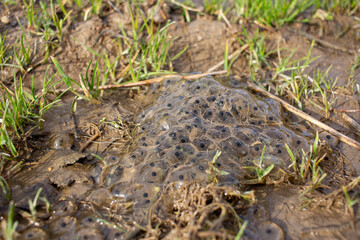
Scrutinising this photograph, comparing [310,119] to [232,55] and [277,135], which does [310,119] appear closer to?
[277,135]

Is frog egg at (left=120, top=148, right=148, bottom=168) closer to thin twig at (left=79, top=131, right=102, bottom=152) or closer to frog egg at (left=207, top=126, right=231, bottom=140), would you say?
→ thin twig at (left=79, top=131, right=102, bottom=152)

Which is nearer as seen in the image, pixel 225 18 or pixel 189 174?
pixel 189 174

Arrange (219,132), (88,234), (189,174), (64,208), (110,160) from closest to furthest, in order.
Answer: (88,234)
(64,208)
(189,174)
(110,160)
(219,132)

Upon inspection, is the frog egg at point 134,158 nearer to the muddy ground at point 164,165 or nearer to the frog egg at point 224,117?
the muddy ground at point 164,165

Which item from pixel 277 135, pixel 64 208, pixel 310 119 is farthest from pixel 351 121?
pixel 64 208

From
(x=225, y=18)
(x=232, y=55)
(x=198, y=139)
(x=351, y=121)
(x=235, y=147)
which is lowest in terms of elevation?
(x=351, y=121)

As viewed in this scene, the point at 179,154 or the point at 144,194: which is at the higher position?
the point at 179,154

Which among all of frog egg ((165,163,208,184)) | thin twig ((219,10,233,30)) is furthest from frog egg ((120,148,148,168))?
thin twig ((219,10,233,30))
